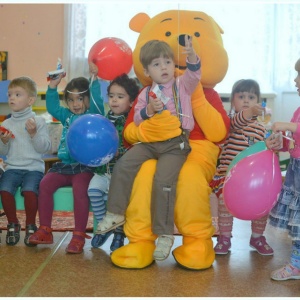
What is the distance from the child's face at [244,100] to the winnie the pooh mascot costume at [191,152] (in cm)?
12

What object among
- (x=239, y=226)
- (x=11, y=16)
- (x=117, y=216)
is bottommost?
(x=239, y=226)

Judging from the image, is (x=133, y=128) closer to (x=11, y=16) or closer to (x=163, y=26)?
(x=163, y=26)

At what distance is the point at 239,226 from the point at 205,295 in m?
1.05

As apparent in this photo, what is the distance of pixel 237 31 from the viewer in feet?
13.8

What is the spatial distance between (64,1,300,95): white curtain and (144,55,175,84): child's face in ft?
8.08

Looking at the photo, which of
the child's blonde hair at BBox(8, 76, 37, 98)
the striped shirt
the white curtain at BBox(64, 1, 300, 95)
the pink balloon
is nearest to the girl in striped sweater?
the striped shirt

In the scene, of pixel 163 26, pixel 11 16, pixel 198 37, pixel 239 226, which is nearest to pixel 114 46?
pixel 163 26

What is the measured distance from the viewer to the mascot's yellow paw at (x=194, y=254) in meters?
1.69

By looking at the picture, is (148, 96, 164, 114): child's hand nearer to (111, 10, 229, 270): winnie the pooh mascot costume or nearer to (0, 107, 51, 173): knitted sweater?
(111, 10, 229, 270): winnie the pooh mascot costume

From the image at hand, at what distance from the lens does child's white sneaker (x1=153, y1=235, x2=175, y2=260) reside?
1644 millimetres

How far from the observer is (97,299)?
1.41 m

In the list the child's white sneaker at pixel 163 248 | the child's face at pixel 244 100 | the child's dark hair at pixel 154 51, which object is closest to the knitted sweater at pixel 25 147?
the child's dark hair at pixel 154 51

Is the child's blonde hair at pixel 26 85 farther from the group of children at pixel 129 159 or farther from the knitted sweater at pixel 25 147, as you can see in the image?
the knitted sweater at pixel 25 147

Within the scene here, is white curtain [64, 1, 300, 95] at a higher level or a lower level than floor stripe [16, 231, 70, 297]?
higher
